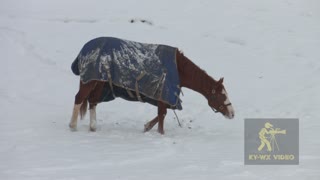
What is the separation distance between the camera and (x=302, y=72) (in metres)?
12.8

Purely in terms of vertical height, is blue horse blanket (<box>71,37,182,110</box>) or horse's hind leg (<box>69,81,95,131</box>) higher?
blue horse blanket (<box>71,37,182,110</box>)

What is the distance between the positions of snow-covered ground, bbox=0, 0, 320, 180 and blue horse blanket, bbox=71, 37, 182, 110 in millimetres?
669

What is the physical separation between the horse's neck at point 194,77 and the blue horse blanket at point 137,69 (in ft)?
0.84

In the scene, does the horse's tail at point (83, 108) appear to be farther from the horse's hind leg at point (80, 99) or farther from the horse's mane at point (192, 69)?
the horse's mane at point (192, 69)

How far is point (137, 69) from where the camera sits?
8.26m

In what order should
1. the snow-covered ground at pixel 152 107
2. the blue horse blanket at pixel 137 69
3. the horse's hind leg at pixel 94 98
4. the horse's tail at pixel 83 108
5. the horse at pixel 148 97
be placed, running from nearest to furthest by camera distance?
the snow-covered ground at pixel 152 107, the blue horse blanket at pixel 137 69, the horse at pixel 148 97, the horse's hind leg at pixel 94 98, the horse's tail at pixel 83 108

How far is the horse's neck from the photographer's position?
8.52 m

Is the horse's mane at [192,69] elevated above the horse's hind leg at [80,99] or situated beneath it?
elevated above

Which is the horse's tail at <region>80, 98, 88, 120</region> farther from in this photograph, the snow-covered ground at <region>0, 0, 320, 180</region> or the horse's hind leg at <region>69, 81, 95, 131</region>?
the snow-covered ground at <region>0, 0, 320, 180</region>

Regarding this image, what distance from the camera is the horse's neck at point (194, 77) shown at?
852 cm

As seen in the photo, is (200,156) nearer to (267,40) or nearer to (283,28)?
(267,40)

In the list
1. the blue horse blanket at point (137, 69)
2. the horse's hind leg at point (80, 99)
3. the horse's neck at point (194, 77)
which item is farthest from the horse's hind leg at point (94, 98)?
the horse's neck at point (194, 77)

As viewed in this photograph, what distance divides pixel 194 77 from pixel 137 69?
90cm

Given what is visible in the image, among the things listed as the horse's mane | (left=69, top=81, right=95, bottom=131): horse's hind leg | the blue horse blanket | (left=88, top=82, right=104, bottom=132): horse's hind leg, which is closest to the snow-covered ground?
(left=69, top=81, right=95, bottom=131): horse's hind leg
